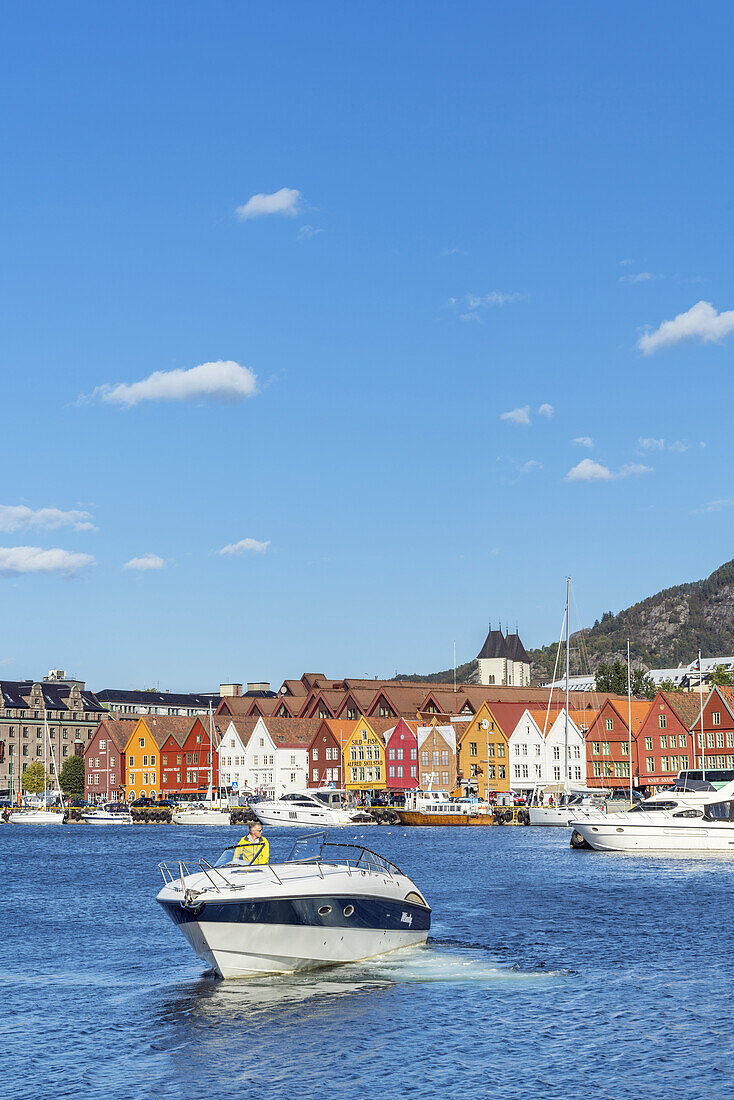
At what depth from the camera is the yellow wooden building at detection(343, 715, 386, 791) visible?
529 feet

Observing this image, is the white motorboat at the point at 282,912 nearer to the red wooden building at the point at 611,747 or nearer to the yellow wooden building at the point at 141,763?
the red wooden building at the point at 611,747

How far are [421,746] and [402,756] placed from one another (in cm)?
388

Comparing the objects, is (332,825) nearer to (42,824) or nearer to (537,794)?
(537,794)

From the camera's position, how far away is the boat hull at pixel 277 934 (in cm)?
3297

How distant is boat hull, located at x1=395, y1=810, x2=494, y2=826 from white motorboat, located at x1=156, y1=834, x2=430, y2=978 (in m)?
90.2

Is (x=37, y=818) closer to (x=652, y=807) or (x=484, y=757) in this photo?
(x=484, y=757)

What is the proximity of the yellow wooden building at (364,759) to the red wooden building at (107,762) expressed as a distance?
36350 millimetres

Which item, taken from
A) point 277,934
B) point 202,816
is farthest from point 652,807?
point 202,816

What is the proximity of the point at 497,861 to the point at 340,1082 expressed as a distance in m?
55.3

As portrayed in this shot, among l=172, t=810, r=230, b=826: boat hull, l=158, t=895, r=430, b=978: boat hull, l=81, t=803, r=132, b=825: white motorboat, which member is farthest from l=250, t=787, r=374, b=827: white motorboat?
l=158, t=895, r=430, b=978: boat hull

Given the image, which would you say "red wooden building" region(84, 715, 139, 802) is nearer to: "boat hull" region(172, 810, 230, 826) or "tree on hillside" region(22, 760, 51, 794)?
"tree on hillside" region(22, 760, 51, 794)

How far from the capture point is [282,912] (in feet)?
109

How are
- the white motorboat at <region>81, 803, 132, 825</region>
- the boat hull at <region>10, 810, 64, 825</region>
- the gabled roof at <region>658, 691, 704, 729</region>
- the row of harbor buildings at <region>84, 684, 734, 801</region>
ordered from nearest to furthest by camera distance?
the gabled roof at <region>658, 691, 704, 729</region> → the row of harbor buildings at <region>84, 684, 734, 801</region> → the white motorboat at <region>81, 803, 132, 825</region> → the boat hull at <region>10, 810, 64, 825</region>

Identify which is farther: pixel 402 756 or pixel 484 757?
pixel 402 756
